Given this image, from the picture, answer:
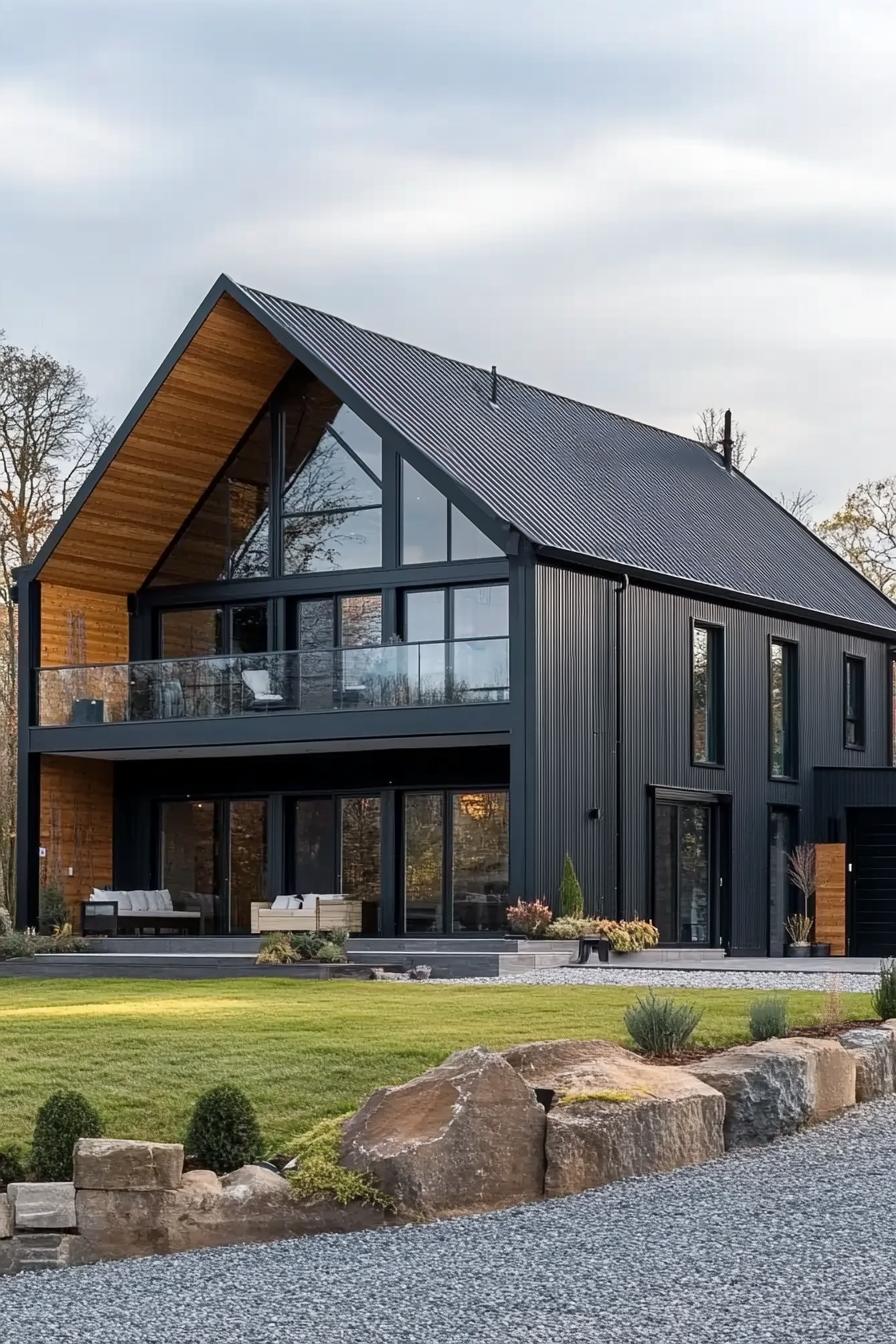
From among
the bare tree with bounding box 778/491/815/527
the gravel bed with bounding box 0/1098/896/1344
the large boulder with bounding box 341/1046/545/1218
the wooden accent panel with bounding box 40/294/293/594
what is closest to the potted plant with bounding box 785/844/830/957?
the wooden accent panel with bounding box 40/294/293/594

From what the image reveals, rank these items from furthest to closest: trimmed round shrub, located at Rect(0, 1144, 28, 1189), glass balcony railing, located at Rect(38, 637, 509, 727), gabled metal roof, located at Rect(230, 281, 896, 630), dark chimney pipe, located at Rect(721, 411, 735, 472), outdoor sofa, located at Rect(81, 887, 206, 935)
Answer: dark chimney pipe, located at Rect(721, 411, 735, 472) < outdoor sofa, located at Rect(81, 887, 206, 935) < gabled metal roof, located at Rect(230, 281, 896, 630) < glass balcony railing, located at Rect(38, 637, 509, 727) < trimmed round shrub, located at Rect(0, 1144, 28, 1189)

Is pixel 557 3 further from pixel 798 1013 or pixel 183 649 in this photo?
pixel 183 649

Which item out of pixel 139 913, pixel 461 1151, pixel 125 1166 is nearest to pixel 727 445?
pixel 139 913

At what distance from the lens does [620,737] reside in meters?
25.4

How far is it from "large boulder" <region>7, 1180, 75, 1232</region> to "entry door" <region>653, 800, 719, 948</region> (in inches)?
685

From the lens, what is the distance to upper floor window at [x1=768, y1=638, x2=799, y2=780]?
95.8 feet

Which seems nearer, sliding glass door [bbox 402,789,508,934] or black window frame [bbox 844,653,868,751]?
sliding glass door [bbox 402,789,508,934]

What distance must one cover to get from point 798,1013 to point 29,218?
18.4m

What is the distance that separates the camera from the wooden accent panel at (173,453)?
26.8 meters

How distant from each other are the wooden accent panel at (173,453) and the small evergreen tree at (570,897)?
8331 mm

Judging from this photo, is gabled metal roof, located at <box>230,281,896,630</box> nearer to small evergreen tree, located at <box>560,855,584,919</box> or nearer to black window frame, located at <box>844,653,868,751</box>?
black window frame, located at <box>844,653,868,751</box>

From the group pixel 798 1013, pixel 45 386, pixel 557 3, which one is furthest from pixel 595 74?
pixel 45 386

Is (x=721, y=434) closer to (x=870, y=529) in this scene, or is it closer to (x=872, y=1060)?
(x=870, y=529)

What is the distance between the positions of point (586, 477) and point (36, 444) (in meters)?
13.3
